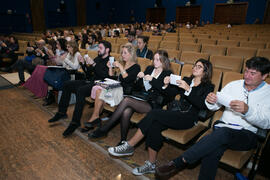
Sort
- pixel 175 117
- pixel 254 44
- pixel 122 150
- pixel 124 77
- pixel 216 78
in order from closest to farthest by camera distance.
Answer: pixel 175 117 → pixel 122 150 → pixel 216 78 → pixel 124 77 → pixel 254 44

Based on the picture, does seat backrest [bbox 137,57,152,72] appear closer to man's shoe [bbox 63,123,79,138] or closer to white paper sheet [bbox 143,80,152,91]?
white paper sheet [bbox 143,80,152,91]

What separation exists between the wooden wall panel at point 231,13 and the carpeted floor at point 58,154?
41.6ft

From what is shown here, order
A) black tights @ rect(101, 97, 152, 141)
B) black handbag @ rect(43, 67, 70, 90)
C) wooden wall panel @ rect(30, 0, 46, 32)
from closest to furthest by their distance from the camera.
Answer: black tights @ rect(101, 97, 152, 141)
black handbag @ rect(43, 67, 70, 90)
wooden wall panel @ rect(30, 0, 46, 32)

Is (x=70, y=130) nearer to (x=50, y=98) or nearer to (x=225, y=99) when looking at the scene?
(x=50, y=98)

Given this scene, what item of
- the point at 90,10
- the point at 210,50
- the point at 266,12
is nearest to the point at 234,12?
the point at 266,12

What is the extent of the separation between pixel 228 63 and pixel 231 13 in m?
11.6

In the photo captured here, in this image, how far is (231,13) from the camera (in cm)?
1182

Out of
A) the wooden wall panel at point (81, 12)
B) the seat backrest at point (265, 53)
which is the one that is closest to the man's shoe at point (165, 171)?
the seat backrest at point (265, 53)

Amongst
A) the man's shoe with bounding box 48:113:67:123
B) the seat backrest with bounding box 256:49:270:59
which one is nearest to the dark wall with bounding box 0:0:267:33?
the seat backrest with bounding box 256:49:270:59

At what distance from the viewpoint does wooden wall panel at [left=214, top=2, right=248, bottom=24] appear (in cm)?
1144

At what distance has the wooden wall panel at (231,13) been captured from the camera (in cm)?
1144

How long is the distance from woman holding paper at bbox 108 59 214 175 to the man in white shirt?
0.22 meters

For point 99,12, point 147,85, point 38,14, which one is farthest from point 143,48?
point 99,12

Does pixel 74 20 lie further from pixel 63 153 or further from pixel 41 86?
pixel 63 153
